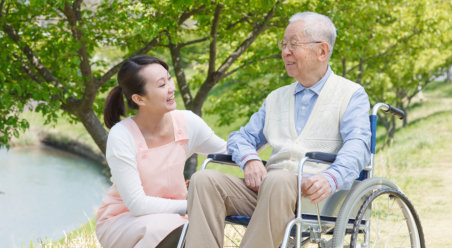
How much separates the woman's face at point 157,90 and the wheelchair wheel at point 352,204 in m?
A: 0.95

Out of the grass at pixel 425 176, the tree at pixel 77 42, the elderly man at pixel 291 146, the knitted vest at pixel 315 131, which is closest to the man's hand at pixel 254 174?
the elderly man at pixel 291 146

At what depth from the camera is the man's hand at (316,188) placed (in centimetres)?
241

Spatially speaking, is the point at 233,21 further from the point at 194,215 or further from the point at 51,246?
the point at 194,215

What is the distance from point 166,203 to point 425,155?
911 cm

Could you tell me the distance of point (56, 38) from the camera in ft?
22.9

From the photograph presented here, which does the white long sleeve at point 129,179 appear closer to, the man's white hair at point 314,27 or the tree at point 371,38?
the man's white hair at point 314,27

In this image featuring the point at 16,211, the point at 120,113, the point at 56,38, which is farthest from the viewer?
the point at 16,211

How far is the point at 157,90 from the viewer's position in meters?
2.84

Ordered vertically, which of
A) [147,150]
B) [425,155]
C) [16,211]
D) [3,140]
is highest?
[147,150]

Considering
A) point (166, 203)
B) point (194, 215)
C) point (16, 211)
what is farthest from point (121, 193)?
point (16, 211)

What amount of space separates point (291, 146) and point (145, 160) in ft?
2.31

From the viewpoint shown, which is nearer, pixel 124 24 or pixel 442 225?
pixel 442 225

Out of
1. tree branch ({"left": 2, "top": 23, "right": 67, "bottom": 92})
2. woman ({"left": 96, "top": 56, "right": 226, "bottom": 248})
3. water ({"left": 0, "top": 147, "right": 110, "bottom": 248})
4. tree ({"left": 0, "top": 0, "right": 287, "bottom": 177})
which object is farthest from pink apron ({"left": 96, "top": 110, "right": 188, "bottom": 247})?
water ({"left": 0, "top": 147, "right": 110, "bottom": 248})

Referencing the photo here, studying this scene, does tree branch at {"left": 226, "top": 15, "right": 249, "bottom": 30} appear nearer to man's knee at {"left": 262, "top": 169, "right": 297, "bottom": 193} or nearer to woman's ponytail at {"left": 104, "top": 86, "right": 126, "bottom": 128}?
woman's ponytail at {"left": 104, "top": 86, "right": 126, "bottom": 128}
